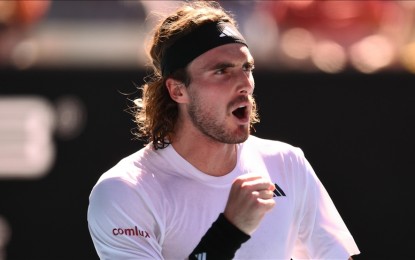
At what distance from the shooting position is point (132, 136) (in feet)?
17.0

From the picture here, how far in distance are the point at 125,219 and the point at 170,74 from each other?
2.02 ft

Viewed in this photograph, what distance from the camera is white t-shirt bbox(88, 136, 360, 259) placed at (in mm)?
2877

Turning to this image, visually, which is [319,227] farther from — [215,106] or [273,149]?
[215,106]

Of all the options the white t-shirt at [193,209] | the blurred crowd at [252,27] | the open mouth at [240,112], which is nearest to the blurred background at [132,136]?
the blurred crowd at [252,27]

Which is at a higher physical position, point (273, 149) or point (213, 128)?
point (213, 128)

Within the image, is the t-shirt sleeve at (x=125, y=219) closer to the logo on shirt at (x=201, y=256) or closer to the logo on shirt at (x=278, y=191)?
the logo on shirt at (x=201, y=256)

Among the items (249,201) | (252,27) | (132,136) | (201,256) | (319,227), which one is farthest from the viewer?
(252,27)

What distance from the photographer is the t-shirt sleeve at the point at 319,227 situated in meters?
3.15

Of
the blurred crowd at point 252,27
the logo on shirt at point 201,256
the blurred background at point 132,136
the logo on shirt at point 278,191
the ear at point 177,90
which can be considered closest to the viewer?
the logo on shirt at point 201,256

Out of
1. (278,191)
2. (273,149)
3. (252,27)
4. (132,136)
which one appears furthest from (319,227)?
(252,27)

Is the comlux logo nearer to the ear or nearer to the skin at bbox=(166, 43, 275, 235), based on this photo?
the skin at bbox=(166, 43, 275, 235)

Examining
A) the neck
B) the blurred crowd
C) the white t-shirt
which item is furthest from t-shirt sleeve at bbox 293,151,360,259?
the blurred crowd

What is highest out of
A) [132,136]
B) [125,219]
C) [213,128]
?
[213,128]

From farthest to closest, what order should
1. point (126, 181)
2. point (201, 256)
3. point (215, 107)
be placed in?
point (215, 107), point (126, 181), point (201, 256)
